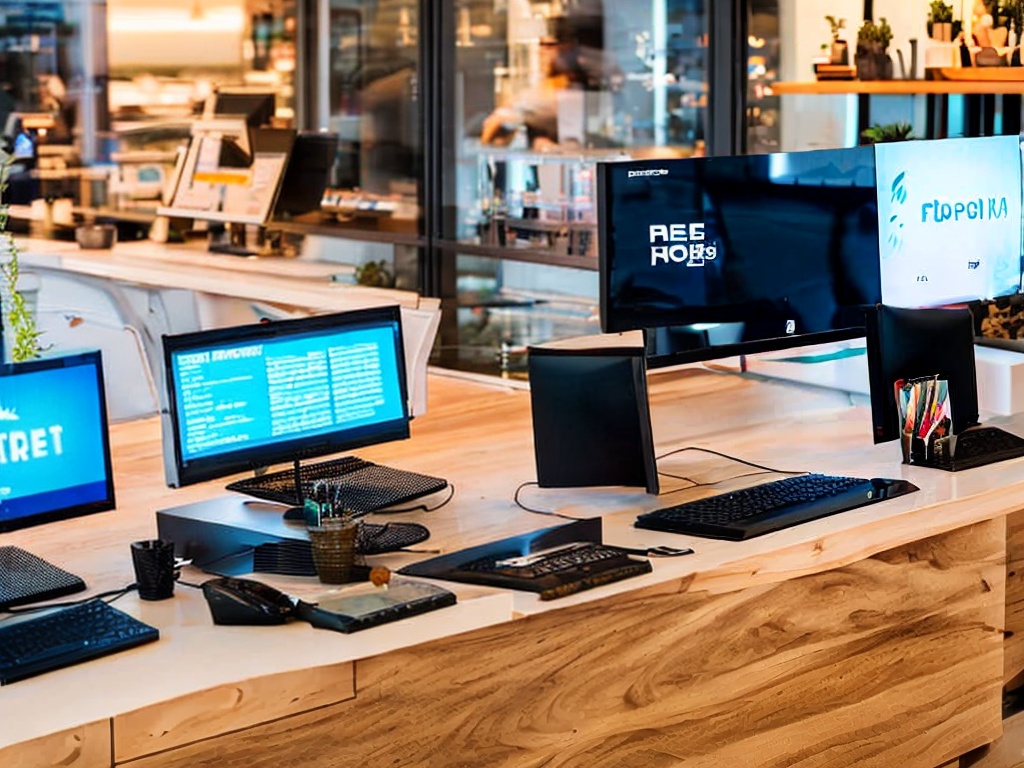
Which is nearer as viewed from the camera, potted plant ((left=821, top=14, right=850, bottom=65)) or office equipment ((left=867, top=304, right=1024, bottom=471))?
office equipment ((left=867, top=304, right=1024, bottom=471))

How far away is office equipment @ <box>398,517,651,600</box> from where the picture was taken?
8.30ft

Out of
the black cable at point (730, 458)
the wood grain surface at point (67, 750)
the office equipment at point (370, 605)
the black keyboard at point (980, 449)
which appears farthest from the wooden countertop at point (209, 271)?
the wood grain surface at point (67, 750)

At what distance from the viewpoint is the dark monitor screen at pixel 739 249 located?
3.24 metres

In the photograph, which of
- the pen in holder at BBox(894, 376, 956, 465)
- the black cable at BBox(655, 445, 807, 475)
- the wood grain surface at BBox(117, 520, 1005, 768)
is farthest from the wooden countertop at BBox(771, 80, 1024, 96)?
the wood grain surface at BBox(117, 520, 1005, 768)

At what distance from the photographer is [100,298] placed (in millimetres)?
6715

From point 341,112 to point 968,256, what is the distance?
4924mm

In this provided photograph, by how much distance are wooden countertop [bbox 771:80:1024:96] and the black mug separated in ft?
12.3

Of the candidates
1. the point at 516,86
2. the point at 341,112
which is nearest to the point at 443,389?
the point at 516,86

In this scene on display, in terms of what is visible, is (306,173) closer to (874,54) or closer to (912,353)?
(874,54)

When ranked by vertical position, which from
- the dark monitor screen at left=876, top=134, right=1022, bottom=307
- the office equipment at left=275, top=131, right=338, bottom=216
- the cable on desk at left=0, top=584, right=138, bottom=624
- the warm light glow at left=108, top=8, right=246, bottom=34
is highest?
the warm light glow at left=108, top=8, right=246, bottom=34

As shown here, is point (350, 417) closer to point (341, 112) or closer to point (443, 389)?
point (443, 389)

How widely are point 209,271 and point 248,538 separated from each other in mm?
4083

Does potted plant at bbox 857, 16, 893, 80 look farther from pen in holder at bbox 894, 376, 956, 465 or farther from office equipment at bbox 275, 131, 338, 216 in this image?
pen in holder at bbox 894, 376, 956, 465

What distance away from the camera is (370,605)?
2393 millimetres
